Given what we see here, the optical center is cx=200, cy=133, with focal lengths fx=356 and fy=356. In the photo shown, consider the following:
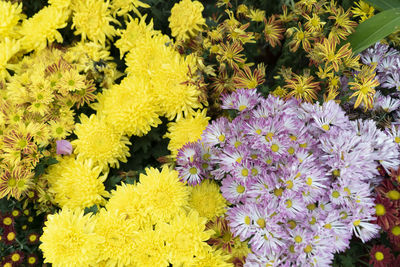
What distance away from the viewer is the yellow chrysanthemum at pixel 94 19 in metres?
1.35

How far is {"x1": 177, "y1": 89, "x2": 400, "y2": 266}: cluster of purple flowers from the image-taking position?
946 mm

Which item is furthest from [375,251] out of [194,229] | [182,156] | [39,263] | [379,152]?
[39,263]

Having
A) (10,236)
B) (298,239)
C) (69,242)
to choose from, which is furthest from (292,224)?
(10,236)

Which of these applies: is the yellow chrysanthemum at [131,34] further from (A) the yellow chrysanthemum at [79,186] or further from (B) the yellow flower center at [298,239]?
(B) the yellow flower center at [298,239]

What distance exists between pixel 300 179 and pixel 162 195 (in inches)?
16.5

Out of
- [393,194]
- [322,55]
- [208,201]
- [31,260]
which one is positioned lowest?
[31,260]

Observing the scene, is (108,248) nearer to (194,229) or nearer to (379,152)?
(194,229)

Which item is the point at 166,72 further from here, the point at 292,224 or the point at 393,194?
the point at 393,194

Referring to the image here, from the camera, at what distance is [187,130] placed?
4.13ft

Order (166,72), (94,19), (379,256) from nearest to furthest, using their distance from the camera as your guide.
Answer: (379,256) → (166,72) → (94,19)

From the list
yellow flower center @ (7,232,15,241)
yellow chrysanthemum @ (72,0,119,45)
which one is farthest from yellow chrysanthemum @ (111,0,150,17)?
yellow flower center @ (7,232,15,241)

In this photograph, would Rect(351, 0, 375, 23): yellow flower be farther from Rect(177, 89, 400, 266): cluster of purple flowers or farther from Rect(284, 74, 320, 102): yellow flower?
Rect(177, 89, 400, 266): cluster of purple flowers

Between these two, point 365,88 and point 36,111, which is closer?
point 365,88

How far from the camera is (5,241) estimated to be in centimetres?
115
